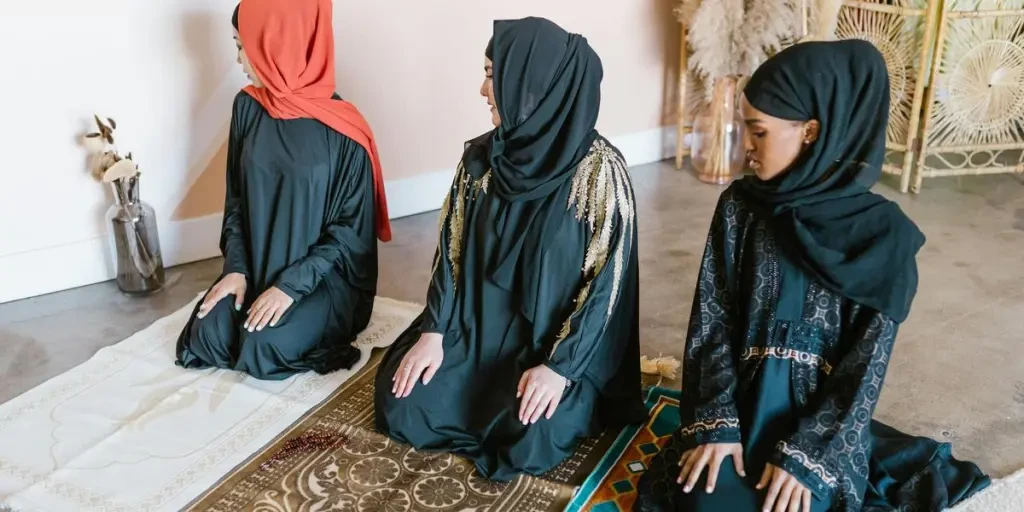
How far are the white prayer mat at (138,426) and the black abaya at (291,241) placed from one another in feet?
0.23

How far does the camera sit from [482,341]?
2008 mm

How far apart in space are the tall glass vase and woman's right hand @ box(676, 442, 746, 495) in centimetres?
191

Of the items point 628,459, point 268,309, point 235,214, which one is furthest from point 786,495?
point 235,214

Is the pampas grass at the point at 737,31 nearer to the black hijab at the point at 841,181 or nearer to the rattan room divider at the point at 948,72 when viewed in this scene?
the rattan room divider at the point at 948,72

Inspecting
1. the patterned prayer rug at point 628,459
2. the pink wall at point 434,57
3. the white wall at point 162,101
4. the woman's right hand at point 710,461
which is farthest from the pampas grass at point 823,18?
the woman's right hand at point 710,461

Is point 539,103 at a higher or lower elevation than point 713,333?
higher

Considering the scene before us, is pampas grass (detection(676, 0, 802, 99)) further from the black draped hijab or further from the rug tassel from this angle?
the black draped hijab

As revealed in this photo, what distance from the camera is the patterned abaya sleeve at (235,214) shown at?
7.73 ft

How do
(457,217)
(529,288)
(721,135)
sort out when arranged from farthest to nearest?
(721,135)
(457,217)
(529,288)

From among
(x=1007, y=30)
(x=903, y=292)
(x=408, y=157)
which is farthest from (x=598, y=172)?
(x=1007, y=30)

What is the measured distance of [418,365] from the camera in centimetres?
196

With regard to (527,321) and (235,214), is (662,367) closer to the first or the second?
(527,321)

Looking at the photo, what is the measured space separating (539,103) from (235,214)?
102cm

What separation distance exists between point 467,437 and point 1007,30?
274 centimetres
